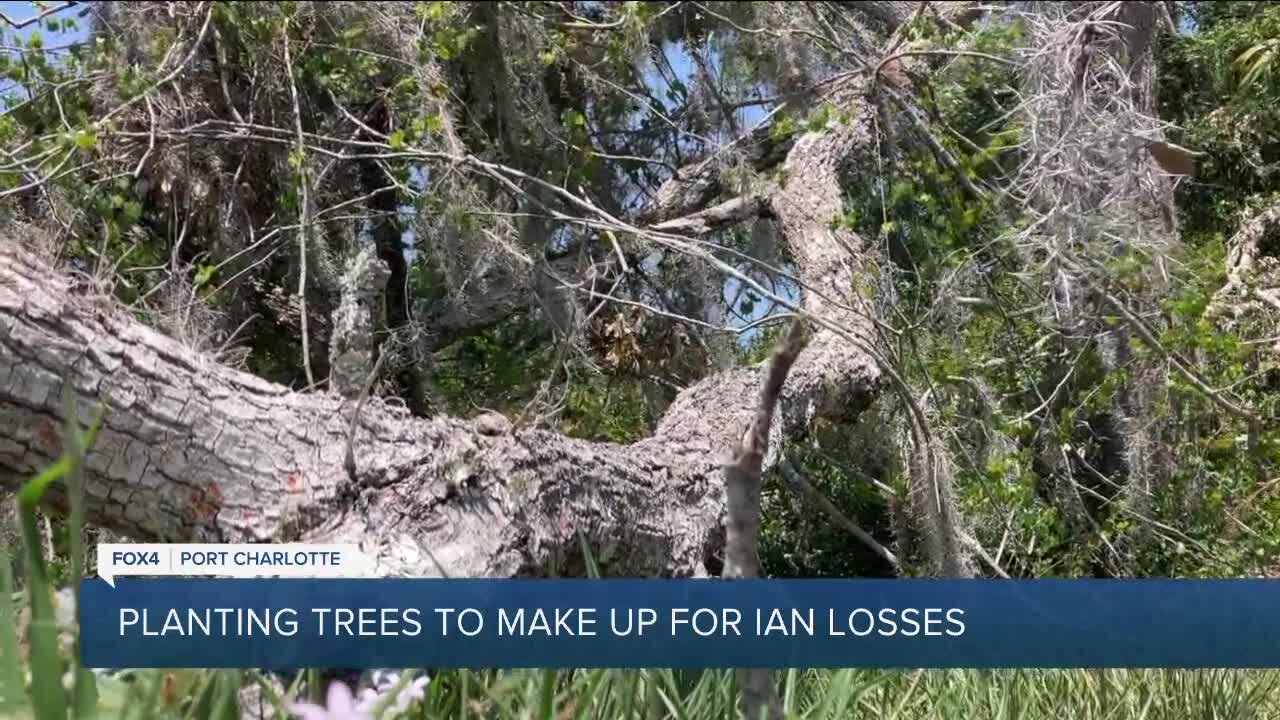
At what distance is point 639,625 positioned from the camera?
1326 millimetres

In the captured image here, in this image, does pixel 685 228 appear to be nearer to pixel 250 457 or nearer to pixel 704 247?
pixel 704 247

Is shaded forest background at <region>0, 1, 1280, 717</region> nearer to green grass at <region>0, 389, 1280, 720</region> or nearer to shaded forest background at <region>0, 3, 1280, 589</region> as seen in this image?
shaded forest background at <region>0, 3, 1280, 589</region>

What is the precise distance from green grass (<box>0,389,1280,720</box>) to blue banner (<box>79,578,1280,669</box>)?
0.04 m

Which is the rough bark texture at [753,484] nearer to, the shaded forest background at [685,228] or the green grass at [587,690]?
the green grass at [587,690]

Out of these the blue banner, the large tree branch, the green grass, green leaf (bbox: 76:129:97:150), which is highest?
green leaf (bbox: 76:129:97:150)

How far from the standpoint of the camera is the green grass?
0.73 m

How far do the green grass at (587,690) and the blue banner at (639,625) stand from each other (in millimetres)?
40

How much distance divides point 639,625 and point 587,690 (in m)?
0.23

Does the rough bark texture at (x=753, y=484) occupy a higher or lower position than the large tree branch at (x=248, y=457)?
lower

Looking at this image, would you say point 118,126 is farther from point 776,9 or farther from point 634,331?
point 776,9

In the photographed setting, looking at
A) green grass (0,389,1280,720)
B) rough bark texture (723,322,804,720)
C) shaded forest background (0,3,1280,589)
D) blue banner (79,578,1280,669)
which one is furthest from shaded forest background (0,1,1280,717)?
rough bark texture (723,322,804,720)

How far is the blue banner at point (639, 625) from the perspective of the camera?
4.18 feet

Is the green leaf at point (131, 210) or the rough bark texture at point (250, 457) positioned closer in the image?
the rough bark texture at point (250, 457)

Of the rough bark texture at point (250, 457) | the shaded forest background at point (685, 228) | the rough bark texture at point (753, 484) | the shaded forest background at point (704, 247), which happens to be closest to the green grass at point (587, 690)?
the rough bark texture at point (250, 457)
